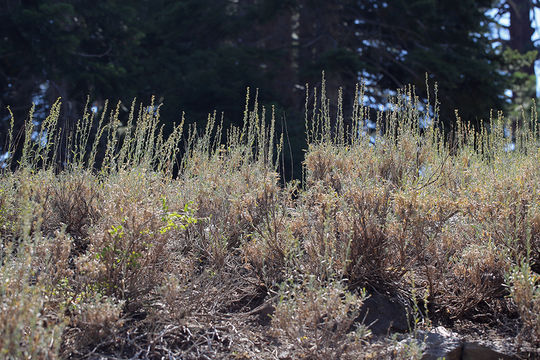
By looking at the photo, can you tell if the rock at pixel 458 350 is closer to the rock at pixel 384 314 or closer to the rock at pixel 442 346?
the rock at pixel 442 346

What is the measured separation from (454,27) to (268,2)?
396cm

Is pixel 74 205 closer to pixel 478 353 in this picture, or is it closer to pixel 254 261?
pixel 254 261

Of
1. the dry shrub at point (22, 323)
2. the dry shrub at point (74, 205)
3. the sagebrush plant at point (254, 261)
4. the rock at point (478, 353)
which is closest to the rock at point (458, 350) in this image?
the rock at point (478, 353)

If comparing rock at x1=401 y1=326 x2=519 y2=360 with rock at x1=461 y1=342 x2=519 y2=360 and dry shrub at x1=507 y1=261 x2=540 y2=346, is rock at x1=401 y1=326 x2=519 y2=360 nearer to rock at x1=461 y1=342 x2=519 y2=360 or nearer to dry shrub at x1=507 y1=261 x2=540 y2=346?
rock at x1=461 y1=342 x2=519 y2=360

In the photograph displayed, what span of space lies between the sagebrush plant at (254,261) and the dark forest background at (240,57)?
14.9 feet

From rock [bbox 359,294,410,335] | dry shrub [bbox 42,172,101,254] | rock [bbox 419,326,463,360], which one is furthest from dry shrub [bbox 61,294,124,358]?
rock [bbox 419,326,463,360]

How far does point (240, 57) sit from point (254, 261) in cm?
692

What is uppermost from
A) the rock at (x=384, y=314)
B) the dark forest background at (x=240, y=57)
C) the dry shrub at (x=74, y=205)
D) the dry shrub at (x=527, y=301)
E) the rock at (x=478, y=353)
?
the dark forest background at (x=240, y=57)

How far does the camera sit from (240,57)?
9.94 metres

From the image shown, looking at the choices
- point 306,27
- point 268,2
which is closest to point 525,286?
point 268,2

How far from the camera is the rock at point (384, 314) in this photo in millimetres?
3375

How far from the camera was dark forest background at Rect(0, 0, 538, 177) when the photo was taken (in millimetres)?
9359

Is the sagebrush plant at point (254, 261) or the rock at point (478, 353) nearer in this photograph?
the sagebrush plant at point (254, 261)

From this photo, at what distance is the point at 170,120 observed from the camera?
9320 mm
